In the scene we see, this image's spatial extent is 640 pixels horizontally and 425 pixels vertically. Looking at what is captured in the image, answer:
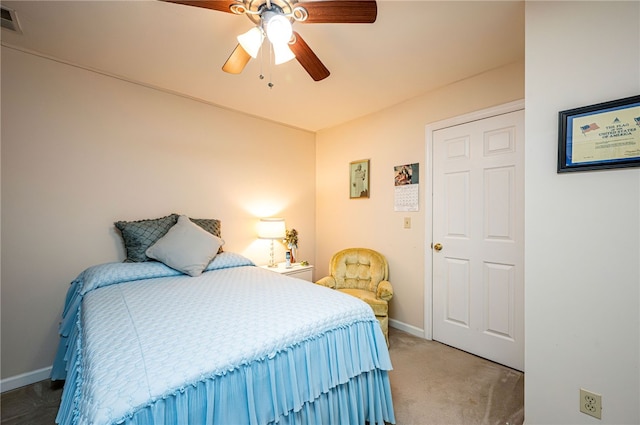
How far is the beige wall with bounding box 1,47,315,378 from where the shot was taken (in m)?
2.02

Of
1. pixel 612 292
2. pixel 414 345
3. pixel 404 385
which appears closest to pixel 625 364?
pixel 612 292

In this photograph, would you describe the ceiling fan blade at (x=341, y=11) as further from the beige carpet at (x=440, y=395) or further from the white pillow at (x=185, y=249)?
the beige carpet at (x=440, y=395)

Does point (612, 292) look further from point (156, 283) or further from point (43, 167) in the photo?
point (43, 167)

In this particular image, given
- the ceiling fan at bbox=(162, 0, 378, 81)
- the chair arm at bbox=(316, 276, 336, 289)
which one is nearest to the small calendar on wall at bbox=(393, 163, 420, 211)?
the chair arm at bbox=(316, 276, 336, 289)

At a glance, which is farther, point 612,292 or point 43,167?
point 43,167

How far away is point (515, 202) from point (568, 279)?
3.27 ft

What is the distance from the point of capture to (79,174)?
2.25 metres

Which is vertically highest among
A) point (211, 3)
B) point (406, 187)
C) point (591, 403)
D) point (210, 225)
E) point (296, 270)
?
point (211, 3)

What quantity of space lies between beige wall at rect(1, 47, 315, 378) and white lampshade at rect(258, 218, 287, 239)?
0.30 meters

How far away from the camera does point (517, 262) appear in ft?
7.18

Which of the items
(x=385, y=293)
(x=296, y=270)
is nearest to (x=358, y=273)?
(x=385, y=293)

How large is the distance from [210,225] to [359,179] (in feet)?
6.05

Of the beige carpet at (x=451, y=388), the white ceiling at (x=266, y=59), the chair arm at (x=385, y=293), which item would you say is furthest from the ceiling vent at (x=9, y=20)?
the beige carpet at (x=451, y=388)

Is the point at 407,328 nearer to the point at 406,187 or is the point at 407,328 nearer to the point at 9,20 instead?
the point at 406,187
